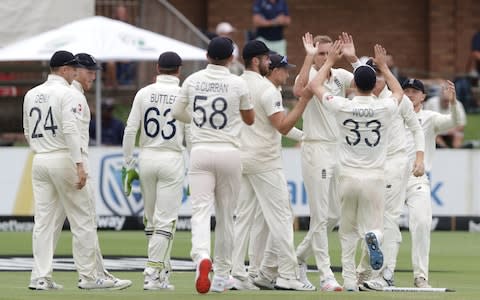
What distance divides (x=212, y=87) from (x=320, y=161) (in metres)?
1.84

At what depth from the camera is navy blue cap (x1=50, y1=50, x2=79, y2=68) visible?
14.9 meters

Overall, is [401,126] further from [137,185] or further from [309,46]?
[137,185]

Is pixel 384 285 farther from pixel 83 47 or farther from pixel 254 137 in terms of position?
pixel 83 47

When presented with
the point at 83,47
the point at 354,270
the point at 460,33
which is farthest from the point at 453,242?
the point at 460,33

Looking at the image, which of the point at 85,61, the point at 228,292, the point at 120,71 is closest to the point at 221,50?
the point at 85,61

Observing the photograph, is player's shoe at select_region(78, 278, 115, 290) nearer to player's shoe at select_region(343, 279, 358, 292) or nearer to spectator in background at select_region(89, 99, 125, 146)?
player's shoe at select_region(343, 279, 358, 292)

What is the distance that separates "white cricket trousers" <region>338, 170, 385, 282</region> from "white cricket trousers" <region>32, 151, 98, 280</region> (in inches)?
94.8

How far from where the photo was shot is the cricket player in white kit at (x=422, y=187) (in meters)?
15.5

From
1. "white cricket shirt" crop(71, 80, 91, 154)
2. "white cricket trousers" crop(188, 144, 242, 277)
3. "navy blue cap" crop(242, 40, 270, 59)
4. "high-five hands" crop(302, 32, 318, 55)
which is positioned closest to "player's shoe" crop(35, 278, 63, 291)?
"white cricket shirt" crop(71, 80, 91, 154)

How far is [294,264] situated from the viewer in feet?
48.3

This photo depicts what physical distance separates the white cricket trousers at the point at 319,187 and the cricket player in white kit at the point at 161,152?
4.13ft

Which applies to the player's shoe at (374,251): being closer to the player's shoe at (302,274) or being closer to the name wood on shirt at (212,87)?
the player's shoe at (302,274)

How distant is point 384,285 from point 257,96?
2228 mm

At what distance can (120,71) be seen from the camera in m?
29.2
